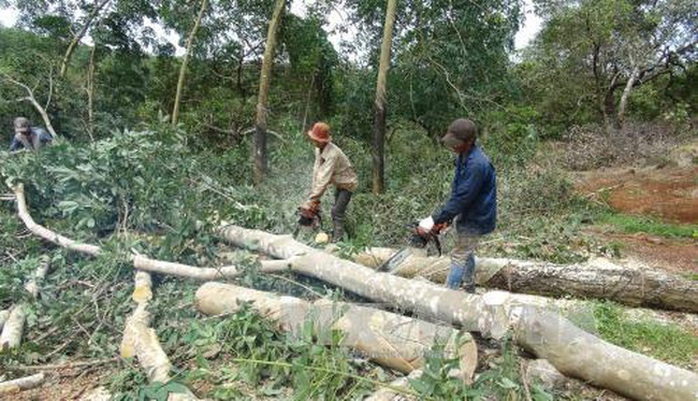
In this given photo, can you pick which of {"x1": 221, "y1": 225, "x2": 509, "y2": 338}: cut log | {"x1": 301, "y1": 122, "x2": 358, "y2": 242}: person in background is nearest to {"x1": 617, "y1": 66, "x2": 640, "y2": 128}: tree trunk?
{"x1": 301, "y1": 122, "x2": 358, "y2": 242}: person in background

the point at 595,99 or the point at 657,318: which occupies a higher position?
the point at 595,99

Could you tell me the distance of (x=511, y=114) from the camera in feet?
36.5

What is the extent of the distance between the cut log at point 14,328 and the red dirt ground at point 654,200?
234 inches

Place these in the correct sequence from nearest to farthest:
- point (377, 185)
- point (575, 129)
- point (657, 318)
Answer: point (657, 318), point (377, 185), point (575, 129)

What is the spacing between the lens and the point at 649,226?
791 cm

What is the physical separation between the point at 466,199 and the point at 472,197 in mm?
48

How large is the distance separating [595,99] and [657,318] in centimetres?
1739

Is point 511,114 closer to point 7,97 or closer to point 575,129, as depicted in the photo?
point 575,129

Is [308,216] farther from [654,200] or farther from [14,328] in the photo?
[654,200]

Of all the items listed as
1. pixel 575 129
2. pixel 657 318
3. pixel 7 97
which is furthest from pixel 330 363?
pixel 575 129

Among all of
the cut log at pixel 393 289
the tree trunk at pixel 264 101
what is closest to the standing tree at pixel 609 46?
the tree trunk at pixel 264 101

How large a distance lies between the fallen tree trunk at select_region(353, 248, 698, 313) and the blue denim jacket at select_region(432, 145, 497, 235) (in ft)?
2.77

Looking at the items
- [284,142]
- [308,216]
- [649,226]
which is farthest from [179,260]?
[284,142]

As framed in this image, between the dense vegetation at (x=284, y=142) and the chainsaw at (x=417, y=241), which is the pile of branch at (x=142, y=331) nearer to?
the dense vegetation at (x=284, y=142)
